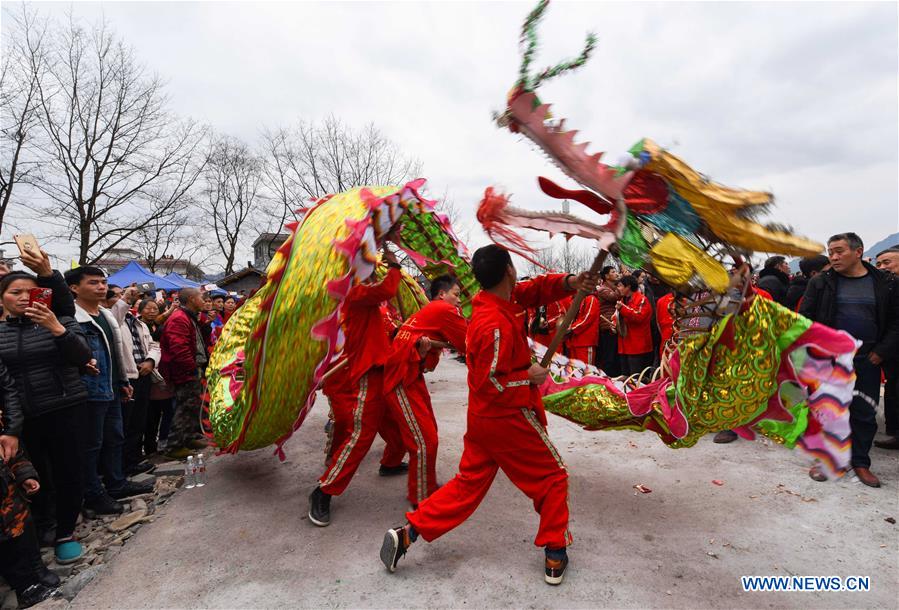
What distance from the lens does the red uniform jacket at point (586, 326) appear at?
571 cm

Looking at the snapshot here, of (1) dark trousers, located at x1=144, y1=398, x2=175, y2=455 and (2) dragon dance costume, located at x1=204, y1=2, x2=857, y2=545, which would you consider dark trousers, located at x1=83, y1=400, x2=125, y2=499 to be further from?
(1) dark trousers, located at x1=144, y1=398, x2=175, y2=455

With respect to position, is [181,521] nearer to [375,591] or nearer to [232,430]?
[232,430]

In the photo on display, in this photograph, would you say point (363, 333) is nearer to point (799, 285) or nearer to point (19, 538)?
point (19, 538)

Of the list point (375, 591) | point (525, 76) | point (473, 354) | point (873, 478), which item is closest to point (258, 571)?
point (375, 591)

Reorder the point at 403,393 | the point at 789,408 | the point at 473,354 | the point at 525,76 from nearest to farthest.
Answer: the point at 525,76, the point at 789,408, the point at 473,354, the point at 403,393

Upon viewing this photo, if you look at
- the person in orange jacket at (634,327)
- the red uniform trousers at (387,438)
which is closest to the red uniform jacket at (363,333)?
the red uniform trousers at (387,438)

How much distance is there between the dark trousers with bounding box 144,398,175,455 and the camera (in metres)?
4.95

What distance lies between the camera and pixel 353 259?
2521 millimetres

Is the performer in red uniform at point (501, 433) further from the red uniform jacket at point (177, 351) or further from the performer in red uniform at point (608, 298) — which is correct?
the performer in red uniform at point (608, 298)

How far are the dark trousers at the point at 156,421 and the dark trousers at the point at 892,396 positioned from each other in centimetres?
708

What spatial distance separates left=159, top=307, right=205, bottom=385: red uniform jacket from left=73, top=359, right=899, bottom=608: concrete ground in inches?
53.1

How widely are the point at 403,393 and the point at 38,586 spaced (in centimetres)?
221

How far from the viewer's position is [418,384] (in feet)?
11.2

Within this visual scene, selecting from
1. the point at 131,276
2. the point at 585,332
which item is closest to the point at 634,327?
the point at 585,332
